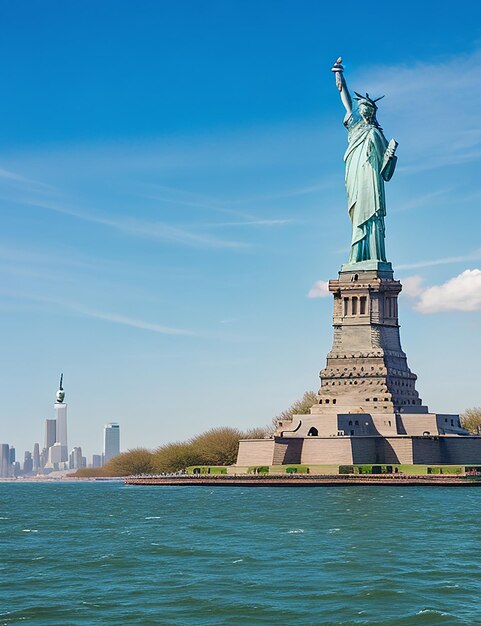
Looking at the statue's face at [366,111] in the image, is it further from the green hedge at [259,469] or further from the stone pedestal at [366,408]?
the green hedge at [259,469]

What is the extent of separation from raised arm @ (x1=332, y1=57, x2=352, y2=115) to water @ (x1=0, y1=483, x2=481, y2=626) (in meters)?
63.1

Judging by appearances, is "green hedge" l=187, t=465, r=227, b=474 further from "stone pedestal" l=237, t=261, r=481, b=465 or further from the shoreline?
the shoreline

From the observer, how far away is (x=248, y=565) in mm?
52719

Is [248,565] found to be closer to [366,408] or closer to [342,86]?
[366,408]

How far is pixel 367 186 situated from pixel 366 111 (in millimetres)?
8434

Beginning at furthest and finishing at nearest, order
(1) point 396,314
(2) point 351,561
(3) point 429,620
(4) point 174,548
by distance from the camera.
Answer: (1) point 396,314
(4) point 174,548
(2) point 351,561
(3) point 429,620

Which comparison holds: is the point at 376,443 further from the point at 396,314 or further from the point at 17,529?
the point at 17,529

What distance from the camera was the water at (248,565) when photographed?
1646 inches

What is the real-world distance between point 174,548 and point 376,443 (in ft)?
229

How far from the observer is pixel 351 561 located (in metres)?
52.8

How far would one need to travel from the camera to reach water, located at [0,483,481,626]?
137ft

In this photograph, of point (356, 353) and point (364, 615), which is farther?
point (356, 353)

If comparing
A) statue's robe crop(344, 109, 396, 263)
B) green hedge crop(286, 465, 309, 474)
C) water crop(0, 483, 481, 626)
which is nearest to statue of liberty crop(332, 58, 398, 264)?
statue's robe crop(344, 109, 396, 263)

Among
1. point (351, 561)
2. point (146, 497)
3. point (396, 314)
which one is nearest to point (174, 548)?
A: point (351, 561)
